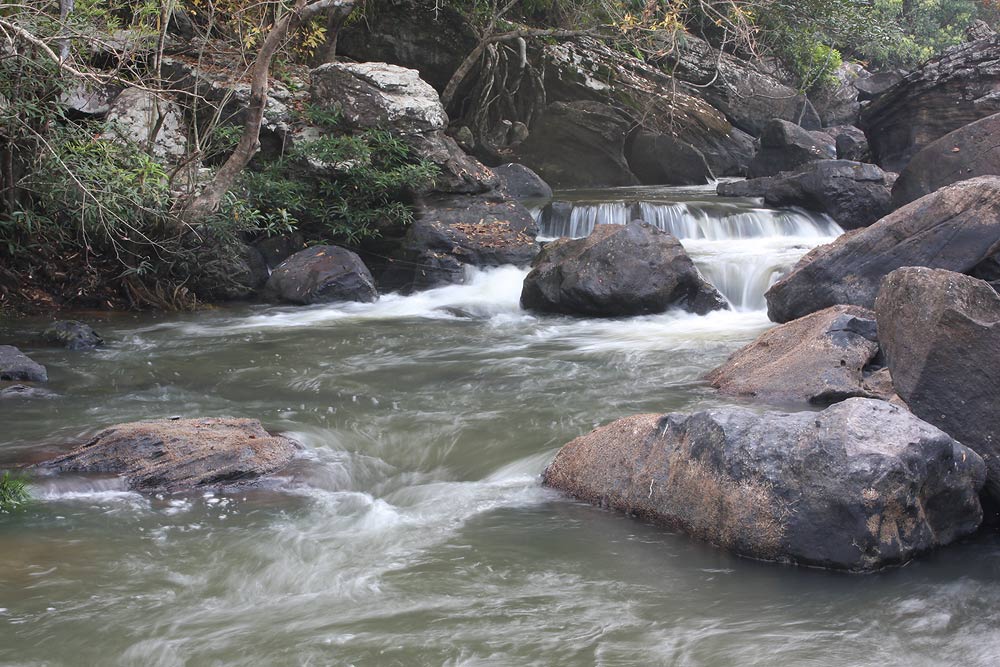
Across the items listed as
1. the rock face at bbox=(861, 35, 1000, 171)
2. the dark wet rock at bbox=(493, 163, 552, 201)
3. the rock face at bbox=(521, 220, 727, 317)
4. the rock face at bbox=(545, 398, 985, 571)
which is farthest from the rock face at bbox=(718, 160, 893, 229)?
the rock face at bbox=(545, 398, 985, 571)

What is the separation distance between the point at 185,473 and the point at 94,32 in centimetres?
474

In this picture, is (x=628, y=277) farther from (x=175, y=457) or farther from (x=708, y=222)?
(x=175, y=457)

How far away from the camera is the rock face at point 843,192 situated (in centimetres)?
1381

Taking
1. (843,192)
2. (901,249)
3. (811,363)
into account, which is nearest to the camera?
(811,363)

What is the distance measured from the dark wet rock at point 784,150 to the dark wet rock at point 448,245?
22.1 feet

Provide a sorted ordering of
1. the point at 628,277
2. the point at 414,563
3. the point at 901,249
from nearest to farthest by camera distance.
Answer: the point at 414,563
the point at 901,249
the point at 628,277

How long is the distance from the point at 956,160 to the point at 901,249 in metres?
4.09

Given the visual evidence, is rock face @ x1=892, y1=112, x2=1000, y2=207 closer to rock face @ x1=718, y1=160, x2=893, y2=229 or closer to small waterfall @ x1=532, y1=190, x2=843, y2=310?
rock face @ x1=718, y1=160, x2=893, y2=229

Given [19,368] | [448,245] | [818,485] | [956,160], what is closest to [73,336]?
[19,368]

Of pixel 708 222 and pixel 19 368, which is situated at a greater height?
pixel 708 222

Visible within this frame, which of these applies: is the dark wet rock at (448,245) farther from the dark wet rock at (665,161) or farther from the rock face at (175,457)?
the rock face at (175,457)

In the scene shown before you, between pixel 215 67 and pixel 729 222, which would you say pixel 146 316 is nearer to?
pixel 215 67

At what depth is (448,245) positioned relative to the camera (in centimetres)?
1245

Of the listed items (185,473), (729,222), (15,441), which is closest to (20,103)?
(15,441)
